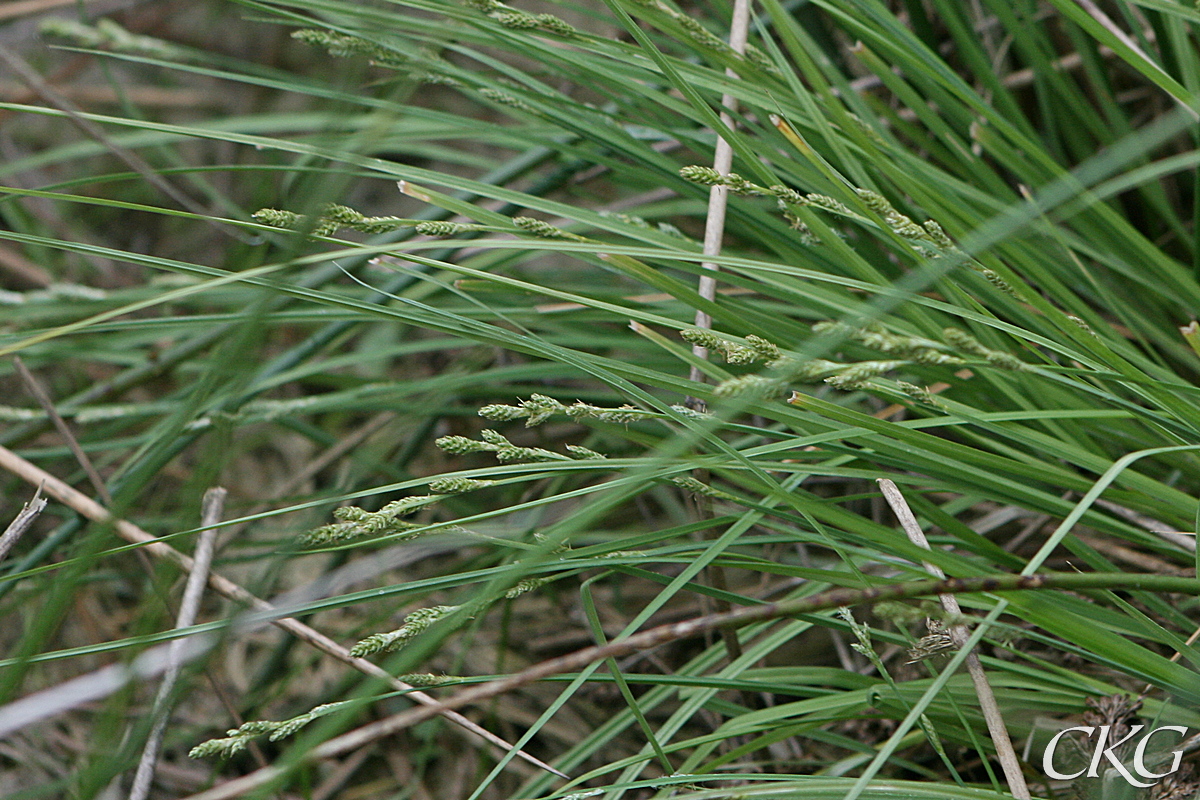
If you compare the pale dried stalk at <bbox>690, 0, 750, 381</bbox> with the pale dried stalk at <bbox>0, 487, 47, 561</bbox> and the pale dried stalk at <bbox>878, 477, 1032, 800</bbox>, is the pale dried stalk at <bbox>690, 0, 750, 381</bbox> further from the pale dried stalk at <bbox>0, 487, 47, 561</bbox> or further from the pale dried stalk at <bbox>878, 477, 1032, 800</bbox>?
the pale dried stalk at <bbox>0, 487, 47, 561</bbox>

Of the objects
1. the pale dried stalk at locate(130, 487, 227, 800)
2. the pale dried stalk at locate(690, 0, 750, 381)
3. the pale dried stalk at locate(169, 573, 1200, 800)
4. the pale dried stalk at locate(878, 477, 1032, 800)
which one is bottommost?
the pale dried stalk at locate(130, 487, 227, 800)

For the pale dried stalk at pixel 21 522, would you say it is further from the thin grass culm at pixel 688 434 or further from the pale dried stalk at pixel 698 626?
the pale dried stalk at pixel 698 626

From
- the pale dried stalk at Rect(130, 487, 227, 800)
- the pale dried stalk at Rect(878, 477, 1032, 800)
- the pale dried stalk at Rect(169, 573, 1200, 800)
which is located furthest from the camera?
the pale dried stalk at Rect(130, 487, 227, 800)

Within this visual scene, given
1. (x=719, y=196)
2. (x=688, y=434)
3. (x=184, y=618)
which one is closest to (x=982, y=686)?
(x=688, y=434)

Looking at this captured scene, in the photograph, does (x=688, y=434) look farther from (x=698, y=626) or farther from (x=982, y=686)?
(x=982, y=686)

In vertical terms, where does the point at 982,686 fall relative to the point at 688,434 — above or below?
below

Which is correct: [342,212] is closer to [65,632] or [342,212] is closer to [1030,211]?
[1030,211]

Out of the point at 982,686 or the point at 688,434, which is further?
the point at 982,686

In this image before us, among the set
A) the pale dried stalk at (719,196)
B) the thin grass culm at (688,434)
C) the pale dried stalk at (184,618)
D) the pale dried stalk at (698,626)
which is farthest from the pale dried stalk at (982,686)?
the pale dried stalk at (184,618)

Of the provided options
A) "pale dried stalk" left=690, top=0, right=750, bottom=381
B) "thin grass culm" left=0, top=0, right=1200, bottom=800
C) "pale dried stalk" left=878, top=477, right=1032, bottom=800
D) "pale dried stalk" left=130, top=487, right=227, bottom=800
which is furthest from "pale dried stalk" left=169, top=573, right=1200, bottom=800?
"pale dried stalk" left=690, top=0, right=750, bottom=381
